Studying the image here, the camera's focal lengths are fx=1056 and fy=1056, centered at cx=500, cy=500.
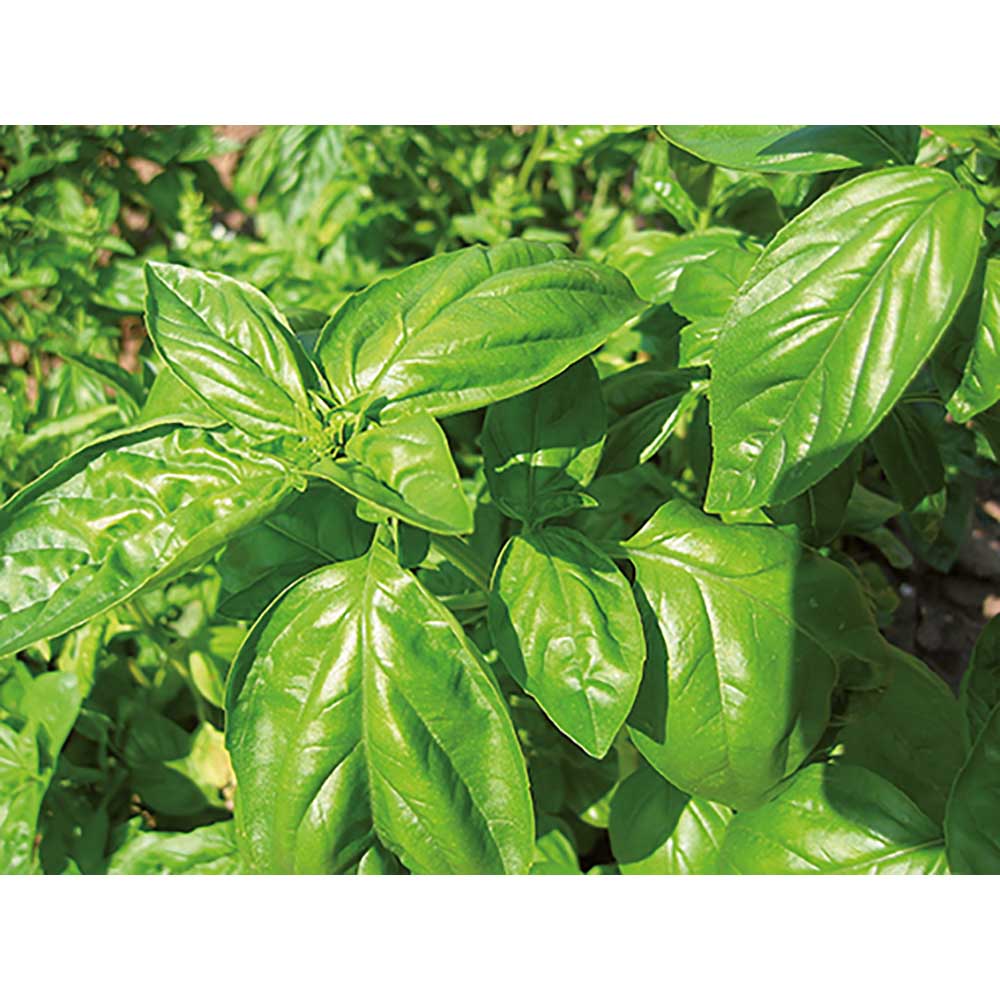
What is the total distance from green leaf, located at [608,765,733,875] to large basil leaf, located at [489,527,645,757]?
383 millimetres

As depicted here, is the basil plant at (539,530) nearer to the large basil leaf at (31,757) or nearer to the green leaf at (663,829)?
the green leaf at (663,829)

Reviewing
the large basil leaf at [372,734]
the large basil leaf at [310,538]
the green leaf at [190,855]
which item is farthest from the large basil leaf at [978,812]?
the green leaf at [190,855]

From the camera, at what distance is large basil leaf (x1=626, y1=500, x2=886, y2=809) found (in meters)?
1.04

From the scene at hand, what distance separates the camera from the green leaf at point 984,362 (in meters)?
0.94

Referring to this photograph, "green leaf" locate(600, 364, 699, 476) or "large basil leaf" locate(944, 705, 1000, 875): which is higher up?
Result: "green leaf" locate(600, 364, 699, 476)

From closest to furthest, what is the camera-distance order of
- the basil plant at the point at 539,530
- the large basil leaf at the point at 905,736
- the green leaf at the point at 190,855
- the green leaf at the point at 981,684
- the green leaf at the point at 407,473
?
1. the green leaf at the point at 407,473
2. the basil plant at the point at 539,530
3. the green leaf at the point at 981,684
4. the large basil leaf at the point at 905,736
5. the green leaf at the point at 190,855

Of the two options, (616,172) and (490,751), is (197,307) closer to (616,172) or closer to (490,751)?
(490,751)

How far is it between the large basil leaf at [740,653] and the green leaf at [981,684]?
0.47ft

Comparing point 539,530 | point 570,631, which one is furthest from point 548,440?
point 570,631

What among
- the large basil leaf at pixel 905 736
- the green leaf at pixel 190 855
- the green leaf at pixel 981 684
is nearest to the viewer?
the green leaf at pixel 981 684

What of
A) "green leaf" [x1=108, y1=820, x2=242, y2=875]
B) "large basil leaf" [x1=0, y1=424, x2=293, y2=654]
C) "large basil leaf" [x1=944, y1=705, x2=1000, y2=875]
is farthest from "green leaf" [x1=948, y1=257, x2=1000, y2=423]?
"green leaf" [x1=108, y1=820, x2=242, y2=875]

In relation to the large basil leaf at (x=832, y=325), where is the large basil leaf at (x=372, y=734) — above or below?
below

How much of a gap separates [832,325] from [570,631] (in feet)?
1.18

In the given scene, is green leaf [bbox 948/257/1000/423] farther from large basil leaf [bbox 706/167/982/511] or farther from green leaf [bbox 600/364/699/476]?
green leaf [bbox 600/364/699/476]
